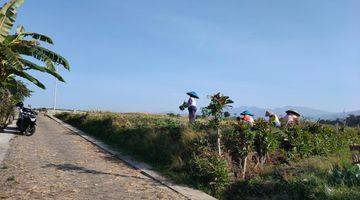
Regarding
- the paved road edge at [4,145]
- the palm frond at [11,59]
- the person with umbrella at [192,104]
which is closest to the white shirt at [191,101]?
the person with umbrella at [192,104]

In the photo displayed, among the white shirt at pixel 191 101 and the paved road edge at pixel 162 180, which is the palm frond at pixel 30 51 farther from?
the white shirt at pixel 191 101

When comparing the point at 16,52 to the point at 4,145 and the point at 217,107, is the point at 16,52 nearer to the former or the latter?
the point at 217,107

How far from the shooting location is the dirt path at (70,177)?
10227 mm

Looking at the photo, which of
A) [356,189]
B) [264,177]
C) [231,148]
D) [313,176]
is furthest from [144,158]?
[356,189]

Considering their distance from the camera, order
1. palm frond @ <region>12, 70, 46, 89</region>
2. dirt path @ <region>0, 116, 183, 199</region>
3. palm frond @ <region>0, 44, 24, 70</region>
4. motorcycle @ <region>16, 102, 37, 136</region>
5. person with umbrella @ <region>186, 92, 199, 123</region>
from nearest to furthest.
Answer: palm frond @ <region>0, 44, 24, 70</region> < dirt path @ <region>0, 116, 183, 199</region> < palm frond @ <region>12, 70, 46, 89</region> < person with umbrella @ <region>186, 92, 199, 123</region> < motorcycle @ <region>16, 102, 37, 136</region>

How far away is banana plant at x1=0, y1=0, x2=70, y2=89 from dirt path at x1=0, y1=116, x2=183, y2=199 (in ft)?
7.16

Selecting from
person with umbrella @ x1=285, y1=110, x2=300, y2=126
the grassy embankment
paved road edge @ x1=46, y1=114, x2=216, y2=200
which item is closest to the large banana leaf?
paved road edge @ x1=46, y1=114, x2=216, y2=200

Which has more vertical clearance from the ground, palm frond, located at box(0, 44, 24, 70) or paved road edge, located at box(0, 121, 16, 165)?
palm frond, located at box(0, 44, 24, 70)

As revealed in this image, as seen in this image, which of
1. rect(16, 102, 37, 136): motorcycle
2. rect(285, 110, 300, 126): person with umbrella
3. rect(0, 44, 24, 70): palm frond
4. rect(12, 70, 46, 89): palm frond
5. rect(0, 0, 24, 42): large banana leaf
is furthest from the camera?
rect(16, 102, 37, 136): motorcycle

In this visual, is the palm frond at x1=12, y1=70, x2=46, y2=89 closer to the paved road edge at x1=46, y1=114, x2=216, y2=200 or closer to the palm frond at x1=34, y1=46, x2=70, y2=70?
the palm frond at x1=34, y1=46, x2=70, y2=70

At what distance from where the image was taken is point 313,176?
10391 mm

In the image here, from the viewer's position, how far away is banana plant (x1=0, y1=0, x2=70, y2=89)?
9.95m

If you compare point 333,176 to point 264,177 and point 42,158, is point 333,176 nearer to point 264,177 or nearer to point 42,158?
point 264,177

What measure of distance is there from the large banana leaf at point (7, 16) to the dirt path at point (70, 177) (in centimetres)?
323
